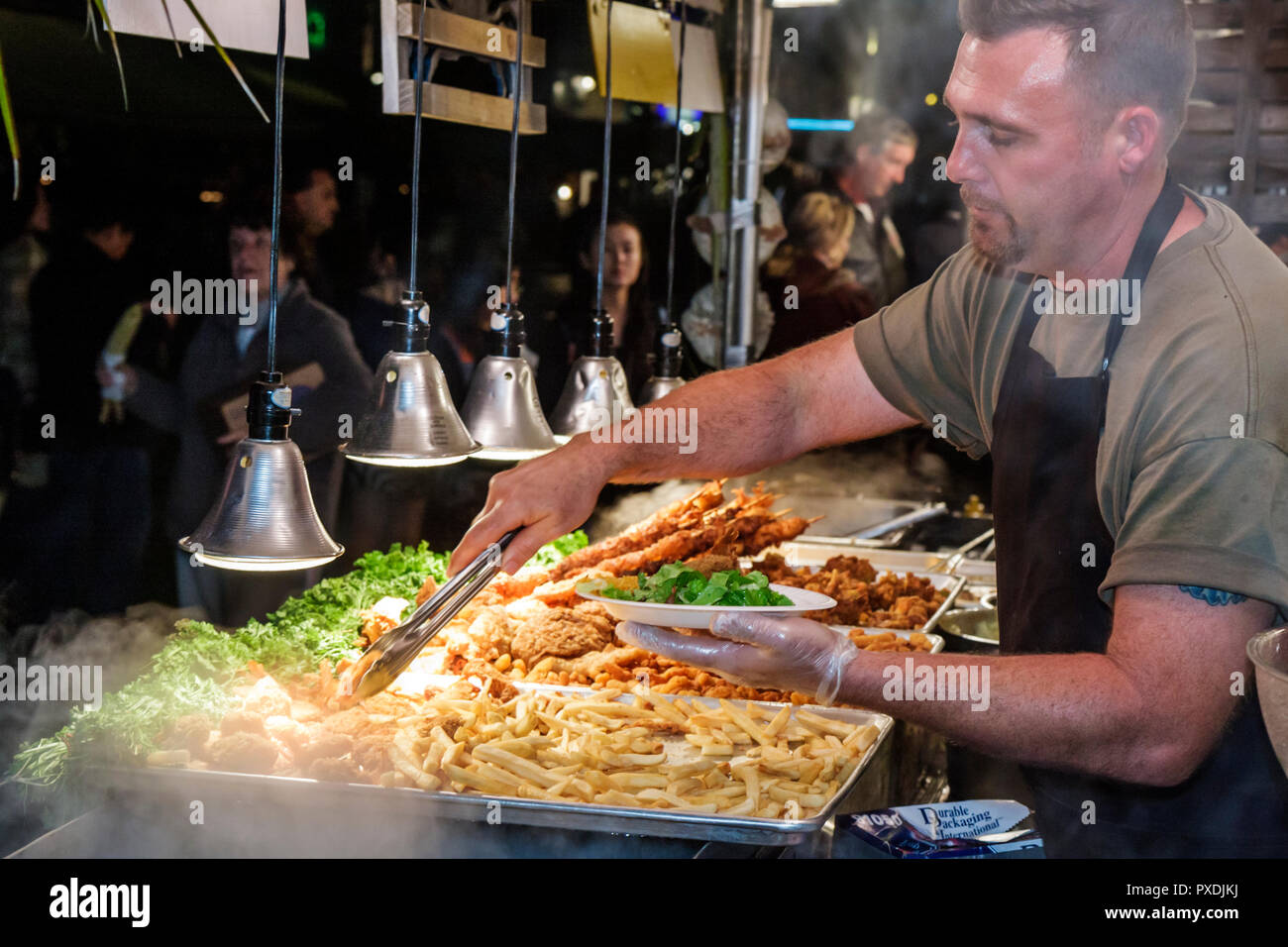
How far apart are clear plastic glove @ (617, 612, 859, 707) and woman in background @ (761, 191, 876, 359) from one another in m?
4.51

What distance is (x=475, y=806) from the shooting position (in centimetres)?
204

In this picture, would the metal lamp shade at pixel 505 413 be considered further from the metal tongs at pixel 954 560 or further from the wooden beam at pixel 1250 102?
the wooden beam at pixel 1250 102

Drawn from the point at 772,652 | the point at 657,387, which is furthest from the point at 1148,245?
the point at 657,387

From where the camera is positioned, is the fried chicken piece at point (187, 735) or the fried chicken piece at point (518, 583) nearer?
the fried chicken piece at point (187, 735)

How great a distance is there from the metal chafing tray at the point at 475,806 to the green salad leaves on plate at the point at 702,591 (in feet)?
1.26

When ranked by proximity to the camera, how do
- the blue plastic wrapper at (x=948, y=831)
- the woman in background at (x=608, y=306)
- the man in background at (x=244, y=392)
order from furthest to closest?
1. the woman in background at (x=608, y=306)
2. the man in background at (x=244, y=392)
3. the blue plastic wrapper at (x=948, y=831)

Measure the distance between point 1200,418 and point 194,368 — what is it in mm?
2511

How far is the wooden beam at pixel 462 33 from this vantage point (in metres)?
2.81

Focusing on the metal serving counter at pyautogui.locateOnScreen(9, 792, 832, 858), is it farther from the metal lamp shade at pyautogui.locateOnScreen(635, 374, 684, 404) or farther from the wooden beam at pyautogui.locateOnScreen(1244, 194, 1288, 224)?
the wooden beam at pyautogui.locateOnScreen(1244, 194, 1288, 224)

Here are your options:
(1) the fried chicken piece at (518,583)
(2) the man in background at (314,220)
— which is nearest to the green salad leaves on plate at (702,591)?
(1) the fried chicken piece at (518,583)

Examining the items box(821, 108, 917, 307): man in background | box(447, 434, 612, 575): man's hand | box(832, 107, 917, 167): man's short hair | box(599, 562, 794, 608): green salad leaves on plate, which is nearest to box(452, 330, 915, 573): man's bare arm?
box(447, 434, 612, 575): man's hand

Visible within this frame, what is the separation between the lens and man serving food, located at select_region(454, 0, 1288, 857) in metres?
1.86
